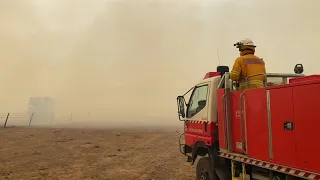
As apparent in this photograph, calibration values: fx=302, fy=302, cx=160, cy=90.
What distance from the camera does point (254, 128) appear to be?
17.7 feet

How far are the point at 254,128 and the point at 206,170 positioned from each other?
235 cm

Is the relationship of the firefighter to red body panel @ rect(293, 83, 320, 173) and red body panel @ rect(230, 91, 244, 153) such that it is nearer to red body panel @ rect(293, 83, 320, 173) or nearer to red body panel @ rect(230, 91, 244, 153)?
red body panel @ rect(230, 91, 244, 153)

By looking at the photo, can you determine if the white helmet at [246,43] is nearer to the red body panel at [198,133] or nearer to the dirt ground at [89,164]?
the red body panel at [198,133]

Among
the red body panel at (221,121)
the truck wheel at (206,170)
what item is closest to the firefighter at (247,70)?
the red body panel at (221,121)

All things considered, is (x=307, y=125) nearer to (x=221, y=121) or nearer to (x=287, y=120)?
(x=287, y=120)

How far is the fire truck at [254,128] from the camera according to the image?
4.26 m

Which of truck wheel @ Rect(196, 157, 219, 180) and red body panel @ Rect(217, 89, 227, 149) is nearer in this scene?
red body panel @ Rect(217, 89, 227, 149)

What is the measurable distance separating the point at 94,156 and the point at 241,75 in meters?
10.6

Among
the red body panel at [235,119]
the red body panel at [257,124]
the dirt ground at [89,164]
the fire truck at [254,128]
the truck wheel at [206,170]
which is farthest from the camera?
the dirt ground at [89,164]

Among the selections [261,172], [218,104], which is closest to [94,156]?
[218,104]

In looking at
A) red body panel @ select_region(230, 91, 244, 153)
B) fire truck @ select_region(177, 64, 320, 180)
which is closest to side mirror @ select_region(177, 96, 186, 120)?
fire truck @ select_region(177, 64, 320, 180)

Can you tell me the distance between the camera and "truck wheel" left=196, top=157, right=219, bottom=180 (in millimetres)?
7035

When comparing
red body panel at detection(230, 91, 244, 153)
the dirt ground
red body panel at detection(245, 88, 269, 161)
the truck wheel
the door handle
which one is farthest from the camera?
the dirt ground

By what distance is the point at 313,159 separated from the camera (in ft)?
13.6
